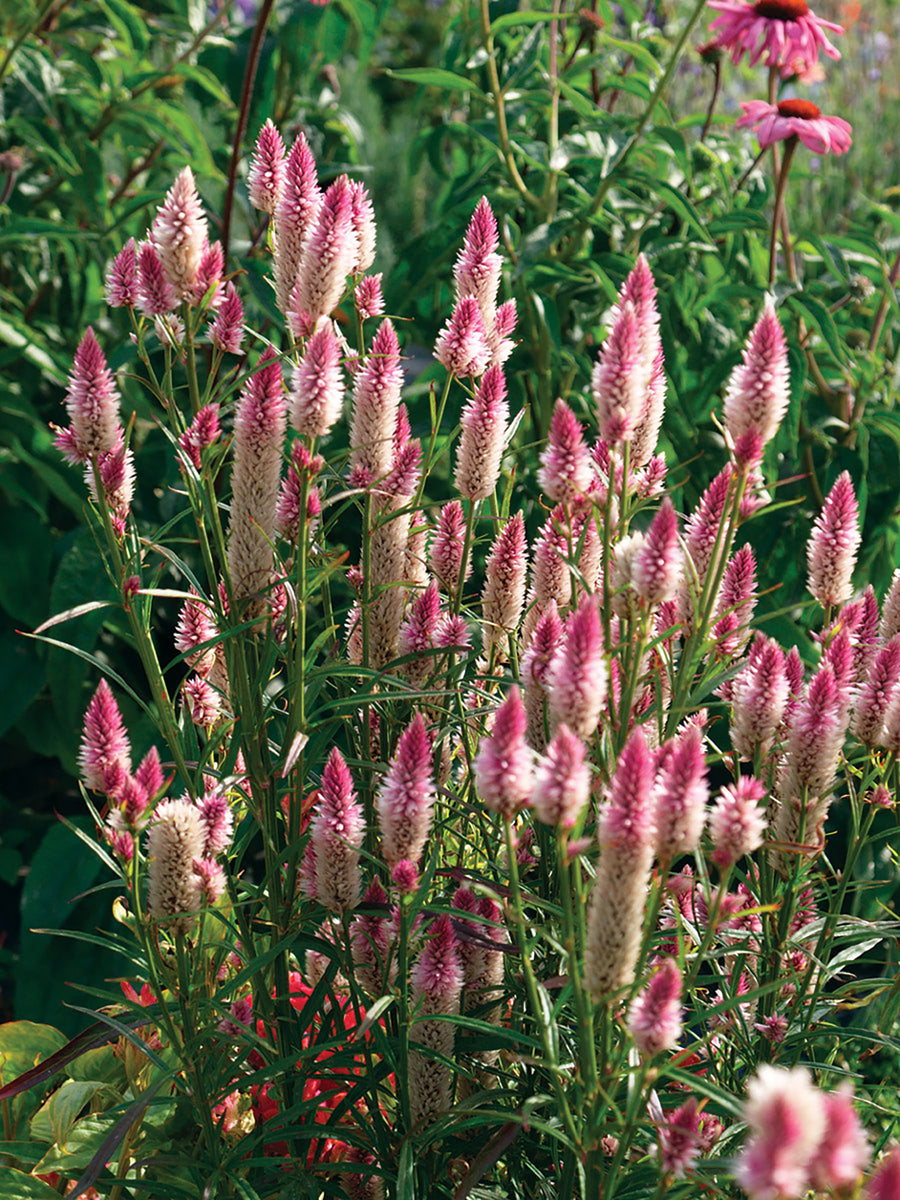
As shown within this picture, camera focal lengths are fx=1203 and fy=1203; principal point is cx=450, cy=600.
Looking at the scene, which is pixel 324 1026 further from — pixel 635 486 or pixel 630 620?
pixel 635 486

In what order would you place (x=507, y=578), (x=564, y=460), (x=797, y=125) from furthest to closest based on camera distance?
(x=797, y=125) → (x=507, y=578) → (x=564, y=460)

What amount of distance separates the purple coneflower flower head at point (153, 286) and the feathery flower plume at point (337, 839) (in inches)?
20.9

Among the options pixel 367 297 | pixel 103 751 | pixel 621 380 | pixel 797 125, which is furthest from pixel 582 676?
pixel 797 125

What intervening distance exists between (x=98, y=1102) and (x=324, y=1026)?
1.55 ft

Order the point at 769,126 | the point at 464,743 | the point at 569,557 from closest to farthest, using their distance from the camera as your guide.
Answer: the point at 569,557
the point at 464,743
the point at 769,126

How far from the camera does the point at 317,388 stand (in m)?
1.21

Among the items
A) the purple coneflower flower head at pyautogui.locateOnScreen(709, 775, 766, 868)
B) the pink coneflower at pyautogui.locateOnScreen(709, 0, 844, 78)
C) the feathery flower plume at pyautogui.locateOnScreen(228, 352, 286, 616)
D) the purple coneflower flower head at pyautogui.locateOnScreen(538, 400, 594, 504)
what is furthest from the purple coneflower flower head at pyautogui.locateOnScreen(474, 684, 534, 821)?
the pink coneflower at pyautogui.locateOnScreen(709, 0, 844, 78)

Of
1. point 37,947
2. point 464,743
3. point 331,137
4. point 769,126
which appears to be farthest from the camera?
point 331,137

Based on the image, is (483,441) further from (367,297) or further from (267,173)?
(267,173)

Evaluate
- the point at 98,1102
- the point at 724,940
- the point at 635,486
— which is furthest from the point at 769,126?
the point at 98,1102

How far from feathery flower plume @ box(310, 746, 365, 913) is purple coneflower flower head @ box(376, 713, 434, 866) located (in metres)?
0.09

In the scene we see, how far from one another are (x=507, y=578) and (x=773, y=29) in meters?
1.70

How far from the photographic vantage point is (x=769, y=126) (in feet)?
8.13

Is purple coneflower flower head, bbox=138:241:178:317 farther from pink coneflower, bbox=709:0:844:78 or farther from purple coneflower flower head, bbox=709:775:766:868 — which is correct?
pink coneflower, bbox=709:0:844:78
